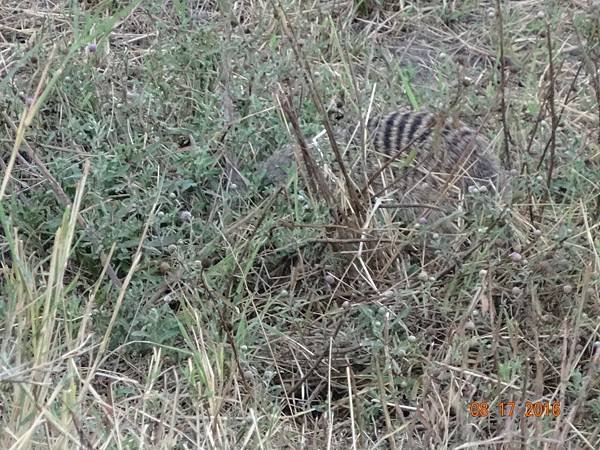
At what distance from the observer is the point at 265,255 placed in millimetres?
3033

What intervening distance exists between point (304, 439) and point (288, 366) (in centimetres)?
32

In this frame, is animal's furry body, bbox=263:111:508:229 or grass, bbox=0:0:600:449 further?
animal's furry body, bbox=263:111:508:229

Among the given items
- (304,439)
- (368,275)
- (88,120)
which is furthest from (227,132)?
(304,439)

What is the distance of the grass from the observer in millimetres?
2375

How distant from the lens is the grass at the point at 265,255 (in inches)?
93.5

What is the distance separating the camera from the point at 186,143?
11.4 feet

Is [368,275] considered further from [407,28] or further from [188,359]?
[407,28]
